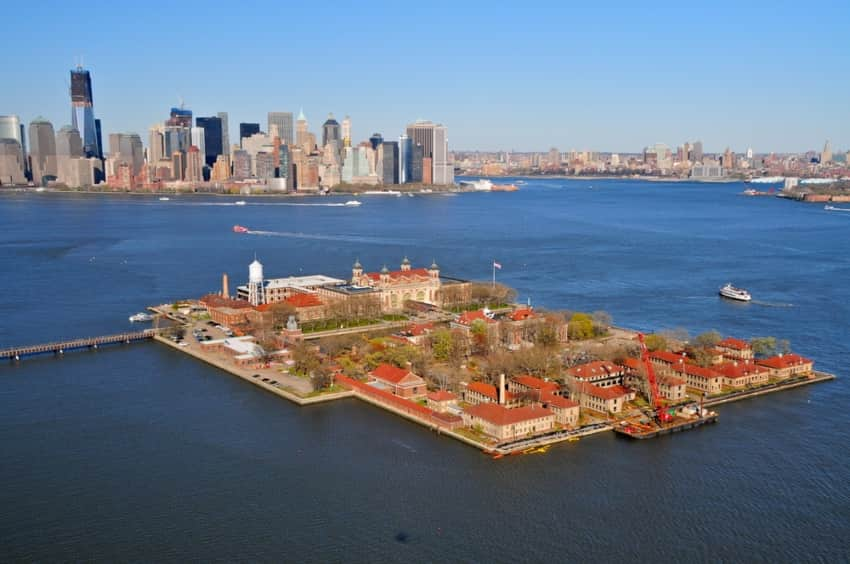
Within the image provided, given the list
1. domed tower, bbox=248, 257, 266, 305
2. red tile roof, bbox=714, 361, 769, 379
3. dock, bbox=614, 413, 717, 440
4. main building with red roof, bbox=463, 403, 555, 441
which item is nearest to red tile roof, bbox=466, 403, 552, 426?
main building with red roof, bbox=463, 403, 555, 441

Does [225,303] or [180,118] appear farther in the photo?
[180,118]

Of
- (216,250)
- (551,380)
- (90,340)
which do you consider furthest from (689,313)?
(216,250)

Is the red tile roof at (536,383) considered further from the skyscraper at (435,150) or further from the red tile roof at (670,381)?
the skyscraper at (435,150)

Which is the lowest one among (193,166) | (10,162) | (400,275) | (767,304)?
(767,304)

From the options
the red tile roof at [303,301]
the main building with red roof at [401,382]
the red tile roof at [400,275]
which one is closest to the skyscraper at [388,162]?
the red tile roof at [400,275]

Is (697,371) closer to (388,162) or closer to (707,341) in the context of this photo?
(707,341)

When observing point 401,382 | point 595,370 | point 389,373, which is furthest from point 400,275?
point 595,370

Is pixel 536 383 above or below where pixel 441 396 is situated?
above

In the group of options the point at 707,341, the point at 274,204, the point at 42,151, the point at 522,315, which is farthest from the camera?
the point at 42,151
